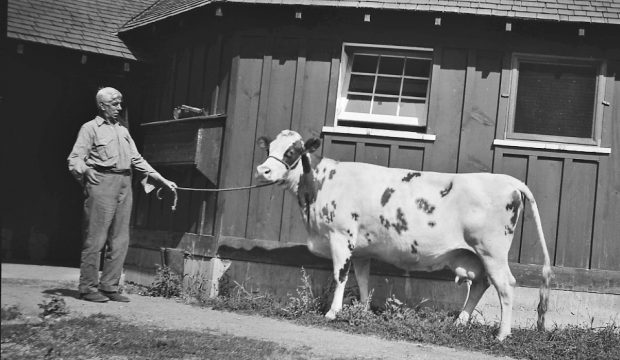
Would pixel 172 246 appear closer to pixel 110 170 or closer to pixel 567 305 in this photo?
pixel 110 170

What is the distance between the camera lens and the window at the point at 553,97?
352 inches

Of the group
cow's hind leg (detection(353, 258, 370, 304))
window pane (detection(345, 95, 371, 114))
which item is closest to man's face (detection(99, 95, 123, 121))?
cow's hind leg (detection(353, 258, 370, 304))

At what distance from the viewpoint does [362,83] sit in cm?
937

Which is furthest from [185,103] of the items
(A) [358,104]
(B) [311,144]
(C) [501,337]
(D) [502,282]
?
(C) [501,337]

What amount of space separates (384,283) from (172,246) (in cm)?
320

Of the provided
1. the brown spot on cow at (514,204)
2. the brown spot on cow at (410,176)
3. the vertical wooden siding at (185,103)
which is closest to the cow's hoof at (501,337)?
the brown spot on cow at (514,204)

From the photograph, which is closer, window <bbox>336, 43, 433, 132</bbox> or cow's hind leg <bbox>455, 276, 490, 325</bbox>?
cow's hind leg <bbox>455, 276, 490, 325</bbox>

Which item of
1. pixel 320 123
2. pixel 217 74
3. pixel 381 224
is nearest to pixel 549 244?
pixel 381 224

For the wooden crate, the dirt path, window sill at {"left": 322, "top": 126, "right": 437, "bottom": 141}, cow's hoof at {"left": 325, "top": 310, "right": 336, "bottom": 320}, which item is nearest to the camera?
the dirt path

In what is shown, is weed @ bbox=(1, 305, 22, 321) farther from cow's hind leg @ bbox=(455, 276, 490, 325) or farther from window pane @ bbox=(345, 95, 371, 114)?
window pane @ bbox=(345, 95, 371, 114)

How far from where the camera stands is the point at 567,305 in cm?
841

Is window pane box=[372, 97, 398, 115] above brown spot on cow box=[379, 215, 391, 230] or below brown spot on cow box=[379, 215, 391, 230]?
above

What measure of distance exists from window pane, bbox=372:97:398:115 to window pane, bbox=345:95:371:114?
98 mm

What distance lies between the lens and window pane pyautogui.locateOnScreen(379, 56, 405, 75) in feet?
30.5
